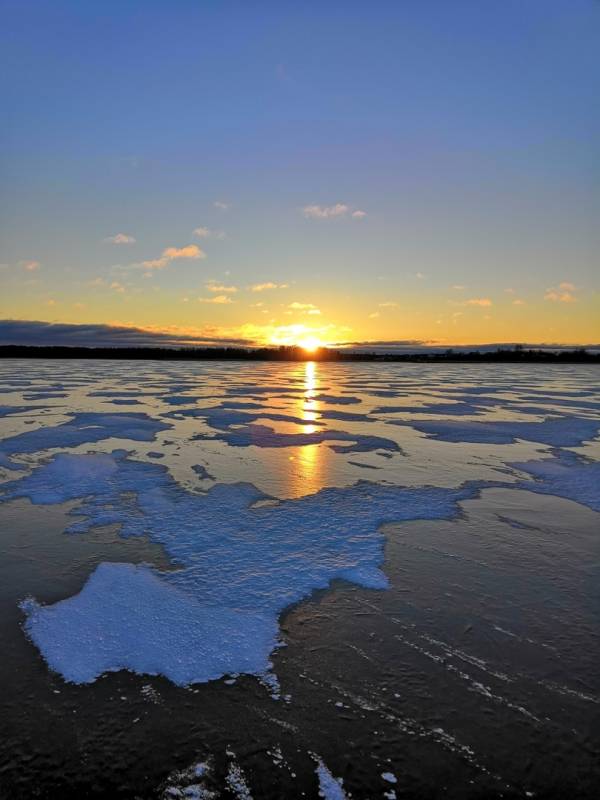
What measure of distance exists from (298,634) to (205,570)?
1085 mm

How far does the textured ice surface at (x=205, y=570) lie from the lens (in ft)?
9.08

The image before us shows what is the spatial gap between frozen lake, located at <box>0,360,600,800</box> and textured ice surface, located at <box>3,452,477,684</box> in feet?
0.06

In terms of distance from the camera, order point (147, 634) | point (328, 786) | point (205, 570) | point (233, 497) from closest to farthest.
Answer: point (328, 786) < point (147, 634) < point (205, 570) < point (233, 497)

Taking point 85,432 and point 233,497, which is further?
point 85,432

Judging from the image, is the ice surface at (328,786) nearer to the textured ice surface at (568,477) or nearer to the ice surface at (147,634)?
the ice surface at (147,634)

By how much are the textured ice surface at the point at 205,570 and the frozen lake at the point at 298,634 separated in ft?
0.06

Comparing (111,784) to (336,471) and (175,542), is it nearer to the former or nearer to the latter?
(175,542)

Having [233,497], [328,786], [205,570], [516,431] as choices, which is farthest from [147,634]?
[516,431]

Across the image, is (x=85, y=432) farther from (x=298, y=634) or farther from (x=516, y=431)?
(x=516, y=431)

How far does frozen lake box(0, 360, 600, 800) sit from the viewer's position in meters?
2.01

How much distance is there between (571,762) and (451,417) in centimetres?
1133

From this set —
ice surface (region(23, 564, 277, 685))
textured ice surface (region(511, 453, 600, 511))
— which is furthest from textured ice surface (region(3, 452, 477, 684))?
textured ice surface (region(511, 453, 600, 511))

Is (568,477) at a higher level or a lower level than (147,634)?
higher

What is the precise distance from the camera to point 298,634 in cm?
294
